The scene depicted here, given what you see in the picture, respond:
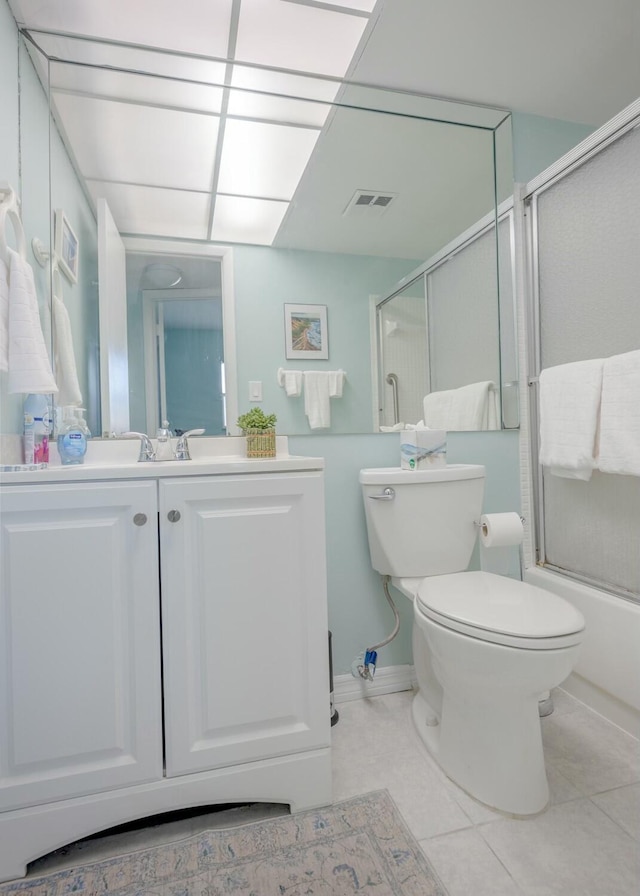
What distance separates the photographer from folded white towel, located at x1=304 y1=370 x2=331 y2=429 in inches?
61.9

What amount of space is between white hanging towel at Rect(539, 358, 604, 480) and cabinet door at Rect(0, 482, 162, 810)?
1237 millimetres

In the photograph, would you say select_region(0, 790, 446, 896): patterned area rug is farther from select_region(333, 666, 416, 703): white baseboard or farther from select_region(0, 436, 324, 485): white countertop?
select_region(0, 436, 324, 485): white countertop

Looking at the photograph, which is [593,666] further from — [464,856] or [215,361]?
[215,361]

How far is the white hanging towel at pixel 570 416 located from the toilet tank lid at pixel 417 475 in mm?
262

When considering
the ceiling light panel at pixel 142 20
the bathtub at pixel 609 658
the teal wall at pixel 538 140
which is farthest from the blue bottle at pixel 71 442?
the teal wall at pixel 538 140

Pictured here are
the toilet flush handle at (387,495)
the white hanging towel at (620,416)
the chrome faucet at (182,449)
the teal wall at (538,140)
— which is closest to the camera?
the white hanging towel at (620,416)

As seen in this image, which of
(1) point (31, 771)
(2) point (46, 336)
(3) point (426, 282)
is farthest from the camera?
(3) point (426, 282)

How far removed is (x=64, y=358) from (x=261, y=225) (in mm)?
787

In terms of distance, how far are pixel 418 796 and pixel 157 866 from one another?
62 centimetres

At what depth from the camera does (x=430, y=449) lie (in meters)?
1.51

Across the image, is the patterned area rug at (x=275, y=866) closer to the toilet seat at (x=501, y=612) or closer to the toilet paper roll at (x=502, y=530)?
the toilet seat at (x=501, y=612)

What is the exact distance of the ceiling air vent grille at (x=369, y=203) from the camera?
1.65 meters

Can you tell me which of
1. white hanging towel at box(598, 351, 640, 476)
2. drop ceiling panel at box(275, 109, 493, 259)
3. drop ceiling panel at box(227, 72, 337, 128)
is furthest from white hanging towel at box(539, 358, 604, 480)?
drop ceiling panel at box(227, 72, 337, 128)

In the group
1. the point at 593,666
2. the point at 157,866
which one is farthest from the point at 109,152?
the point at 593,666
